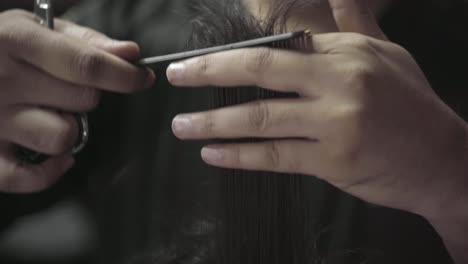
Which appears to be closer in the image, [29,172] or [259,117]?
[259,117]

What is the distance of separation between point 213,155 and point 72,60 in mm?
168

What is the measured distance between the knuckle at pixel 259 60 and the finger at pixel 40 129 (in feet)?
0.72

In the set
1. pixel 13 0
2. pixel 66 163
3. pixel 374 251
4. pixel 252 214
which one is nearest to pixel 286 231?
pixel 252 214

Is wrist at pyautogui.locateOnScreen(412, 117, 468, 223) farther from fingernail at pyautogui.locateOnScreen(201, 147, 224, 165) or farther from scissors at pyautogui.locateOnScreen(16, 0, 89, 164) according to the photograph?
scissors at pyautogui.locateOnScreen(16, 0, 89, 164)

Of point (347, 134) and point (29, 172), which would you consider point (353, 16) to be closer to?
point (347, 134)

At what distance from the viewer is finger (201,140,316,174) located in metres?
0.46

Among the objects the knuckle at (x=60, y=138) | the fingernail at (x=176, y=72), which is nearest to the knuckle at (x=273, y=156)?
the fingernail at (x=176, y=72)

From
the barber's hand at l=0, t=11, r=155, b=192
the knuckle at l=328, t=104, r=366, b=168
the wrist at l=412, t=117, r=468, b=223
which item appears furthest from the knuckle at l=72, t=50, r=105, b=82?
the wrist at l=412, t=117, r=468, b=223

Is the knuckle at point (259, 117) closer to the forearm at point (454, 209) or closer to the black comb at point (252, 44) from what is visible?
the black comb at point (252, 44)

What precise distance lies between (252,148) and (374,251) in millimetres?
240

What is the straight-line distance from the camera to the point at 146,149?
73 centimetres

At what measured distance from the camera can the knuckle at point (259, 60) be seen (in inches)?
17.3

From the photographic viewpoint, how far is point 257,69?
1.44ft

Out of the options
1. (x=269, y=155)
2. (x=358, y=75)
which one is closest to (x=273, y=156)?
(x=269, y=155)
